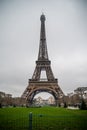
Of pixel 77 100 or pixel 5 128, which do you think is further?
pixel 77 100

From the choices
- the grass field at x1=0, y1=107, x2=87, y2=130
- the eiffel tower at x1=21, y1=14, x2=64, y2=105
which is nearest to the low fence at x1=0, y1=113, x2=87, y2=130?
the grass field at x1=0, y1=107, x2=87, y2=130

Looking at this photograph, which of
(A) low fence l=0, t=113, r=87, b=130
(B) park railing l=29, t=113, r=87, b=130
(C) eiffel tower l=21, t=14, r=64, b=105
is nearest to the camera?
(A) low fence l=0, t=113, r=87, b=130

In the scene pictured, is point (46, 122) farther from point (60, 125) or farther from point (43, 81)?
point (43, 81)

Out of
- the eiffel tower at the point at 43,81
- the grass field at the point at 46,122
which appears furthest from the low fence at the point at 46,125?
the eiffel tower at the point at 43,81

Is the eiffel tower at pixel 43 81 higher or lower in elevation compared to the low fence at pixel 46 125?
higher

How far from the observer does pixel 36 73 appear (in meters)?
52.7

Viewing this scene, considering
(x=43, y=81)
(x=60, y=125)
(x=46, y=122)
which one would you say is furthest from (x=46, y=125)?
(x=43, y=81)

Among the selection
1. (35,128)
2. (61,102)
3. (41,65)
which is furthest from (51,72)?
(35,128)

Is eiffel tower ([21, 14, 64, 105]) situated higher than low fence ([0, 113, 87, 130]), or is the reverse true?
eiffel tower ([21, 14, 64, 105])

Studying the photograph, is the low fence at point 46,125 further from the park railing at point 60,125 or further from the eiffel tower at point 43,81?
the eiffel tower at point 43,81


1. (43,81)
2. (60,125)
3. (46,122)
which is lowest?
(60,125)

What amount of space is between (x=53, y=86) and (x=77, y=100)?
678cm

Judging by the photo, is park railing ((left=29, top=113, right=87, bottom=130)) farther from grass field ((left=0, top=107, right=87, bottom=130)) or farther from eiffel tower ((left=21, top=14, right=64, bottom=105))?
eiffel tower ((left=21, top=14, right=64, bottom=105))

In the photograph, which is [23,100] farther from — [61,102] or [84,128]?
[84,128]
